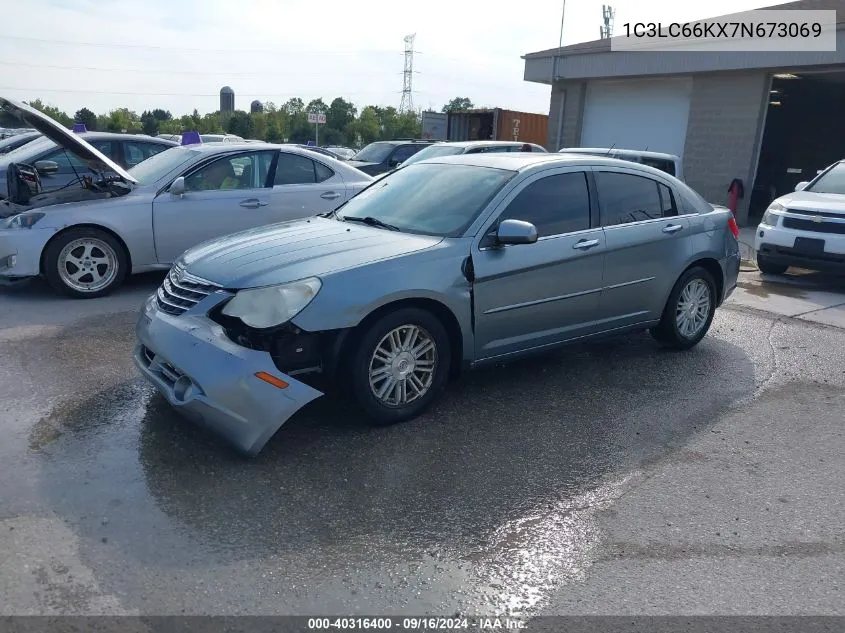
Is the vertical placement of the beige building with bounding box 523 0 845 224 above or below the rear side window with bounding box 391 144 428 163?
above

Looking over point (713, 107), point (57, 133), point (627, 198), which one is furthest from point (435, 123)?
point (627, 198)

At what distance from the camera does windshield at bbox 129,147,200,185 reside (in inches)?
312

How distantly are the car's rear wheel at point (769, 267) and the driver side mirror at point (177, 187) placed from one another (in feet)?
24.9

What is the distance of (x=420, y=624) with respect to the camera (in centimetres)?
284

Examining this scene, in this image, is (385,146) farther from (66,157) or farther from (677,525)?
(677,525)

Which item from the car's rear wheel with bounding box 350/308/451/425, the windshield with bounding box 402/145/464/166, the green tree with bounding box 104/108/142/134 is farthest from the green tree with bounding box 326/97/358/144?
the car's rear wheel with bounding box 350/308/451/425

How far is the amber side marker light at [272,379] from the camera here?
3895 mm

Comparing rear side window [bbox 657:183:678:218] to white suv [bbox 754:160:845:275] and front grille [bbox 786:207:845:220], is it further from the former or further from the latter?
front grille [bbox 786:207:845:220]

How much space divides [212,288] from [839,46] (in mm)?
13992

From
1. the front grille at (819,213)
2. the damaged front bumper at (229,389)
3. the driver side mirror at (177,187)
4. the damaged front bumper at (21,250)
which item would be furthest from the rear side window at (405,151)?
the damaged front bumper at (229,389)

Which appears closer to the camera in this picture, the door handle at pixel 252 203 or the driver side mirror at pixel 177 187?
the driver side mirror at pixel 177 187

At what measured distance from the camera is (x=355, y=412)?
14.5 ft

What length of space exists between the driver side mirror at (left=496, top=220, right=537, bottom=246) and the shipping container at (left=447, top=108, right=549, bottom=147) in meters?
20.9

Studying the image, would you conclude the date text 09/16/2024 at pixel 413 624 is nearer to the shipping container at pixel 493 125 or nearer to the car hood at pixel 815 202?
the car hood at pixel 815 202
